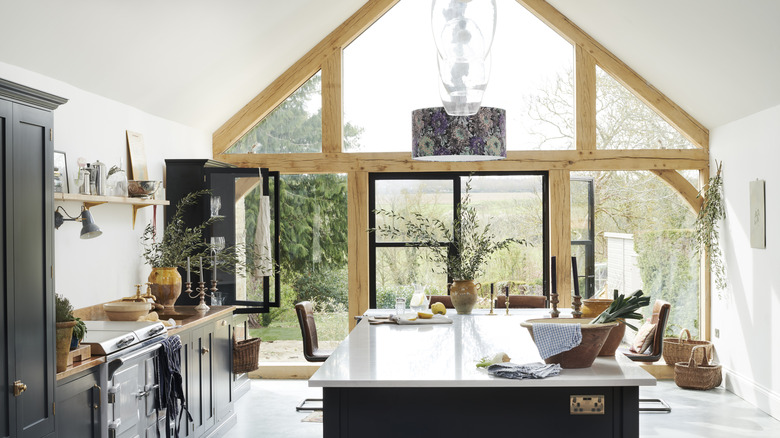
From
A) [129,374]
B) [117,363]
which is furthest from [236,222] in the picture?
[117,363]

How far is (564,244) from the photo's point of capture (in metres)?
7.29

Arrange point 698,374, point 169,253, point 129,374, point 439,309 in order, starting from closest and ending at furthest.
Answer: point 129,374 → point 439,309 → point 169,253 → point 698,374

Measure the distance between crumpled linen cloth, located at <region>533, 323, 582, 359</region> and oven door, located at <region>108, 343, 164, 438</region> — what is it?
2.10 m

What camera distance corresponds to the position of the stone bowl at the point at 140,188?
5129 millimetres

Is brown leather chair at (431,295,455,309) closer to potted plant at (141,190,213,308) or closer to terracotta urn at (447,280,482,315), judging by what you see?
terracotta urn at (447,280,482,315)

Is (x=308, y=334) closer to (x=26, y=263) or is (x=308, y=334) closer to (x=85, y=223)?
→ (x=85, y=223)

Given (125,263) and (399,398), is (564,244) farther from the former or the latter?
(399,398)

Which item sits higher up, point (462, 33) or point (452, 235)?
point (462, 33)

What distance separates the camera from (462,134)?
4.17 m

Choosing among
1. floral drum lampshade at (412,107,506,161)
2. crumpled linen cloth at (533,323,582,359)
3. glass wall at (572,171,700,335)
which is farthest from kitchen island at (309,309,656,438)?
glass wall at (572,171,700,335)

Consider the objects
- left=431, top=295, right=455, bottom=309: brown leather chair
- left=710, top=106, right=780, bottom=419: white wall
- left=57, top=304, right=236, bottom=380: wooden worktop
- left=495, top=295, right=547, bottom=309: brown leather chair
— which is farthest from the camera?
left=495, top=295, right=547, bottom=309: brown leather chair

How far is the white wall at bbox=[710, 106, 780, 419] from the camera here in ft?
19.4

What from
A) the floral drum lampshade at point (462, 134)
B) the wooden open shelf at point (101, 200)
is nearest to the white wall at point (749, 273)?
the floral drum lampshade at point (462, 134)

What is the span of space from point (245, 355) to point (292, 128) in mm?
2322
